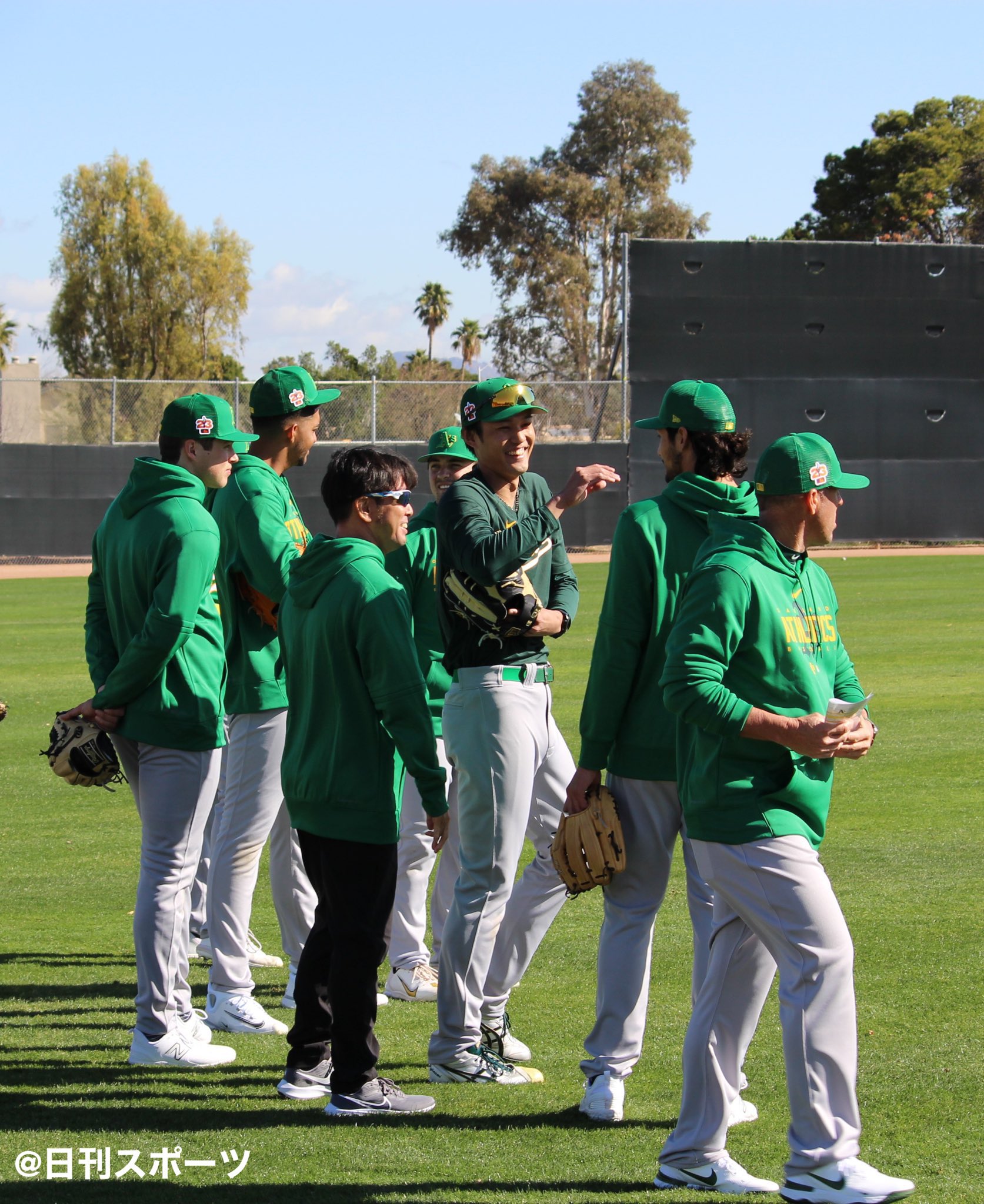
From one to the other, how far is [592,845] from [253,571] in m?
1.70

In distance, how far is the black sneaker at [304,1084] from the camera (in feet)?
13.8

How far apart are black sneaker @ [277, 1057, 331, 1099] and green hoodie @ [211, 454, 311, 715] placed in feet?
4.37

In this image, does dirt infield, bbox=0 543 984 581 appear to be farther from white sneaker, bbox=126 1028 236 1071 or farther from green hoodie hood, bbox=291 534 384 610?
green hoodie hood, bbox=291 534 384 610

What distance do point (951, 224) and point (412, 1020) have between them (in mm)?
62958

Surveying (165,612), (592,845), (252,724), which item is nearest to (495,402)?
(165,612)

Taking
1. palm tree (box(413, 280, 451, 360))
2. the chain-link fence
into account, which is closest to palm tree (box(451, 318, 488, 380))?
palm tree (box(413, 280, 451, 360))

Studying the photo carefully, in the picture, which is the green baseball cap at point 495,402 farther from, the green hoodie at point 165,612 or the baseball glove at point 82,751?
the baseball glove at point 82,751

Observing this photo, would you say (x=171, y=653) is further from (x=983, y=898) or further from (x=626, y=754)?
(x=983, y=898)

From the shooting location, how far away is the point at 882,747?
9.88m

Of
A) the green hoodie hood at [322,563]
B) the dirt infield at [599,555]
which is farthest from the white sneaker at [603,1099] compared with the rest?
the dirt infield at [599,555]

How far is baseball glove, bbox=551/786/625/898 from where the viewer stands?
3990 mm

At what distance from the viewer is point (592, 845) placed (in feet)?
13.1

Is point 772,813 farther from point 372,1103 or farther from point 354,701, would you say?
point 372,1103

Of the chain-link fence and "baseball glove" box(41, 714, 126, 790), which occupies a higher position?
the chain-link fence
